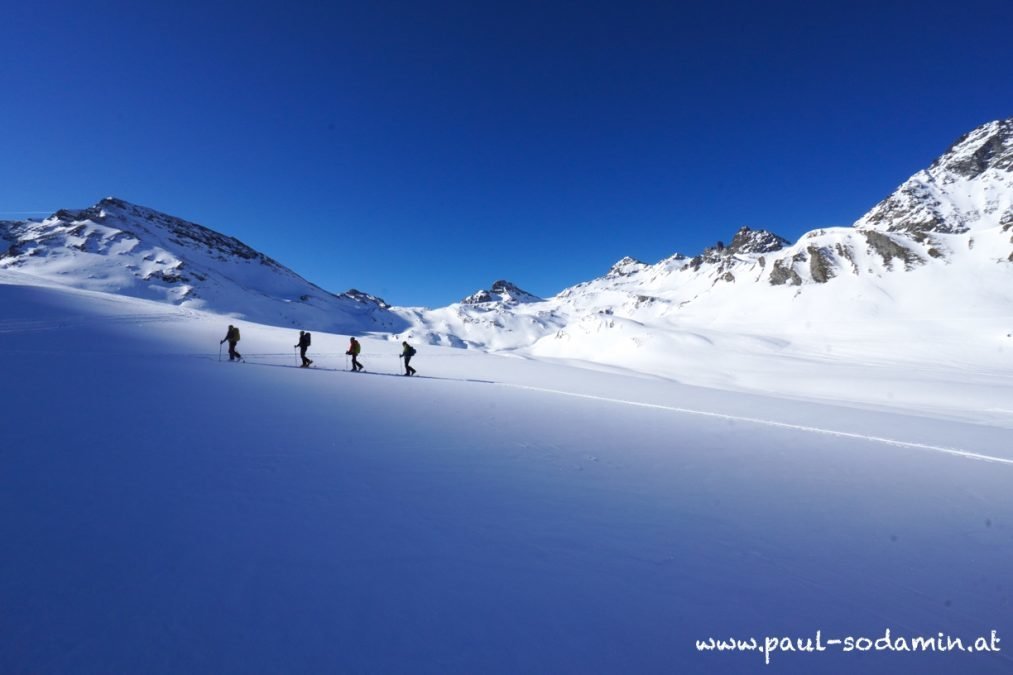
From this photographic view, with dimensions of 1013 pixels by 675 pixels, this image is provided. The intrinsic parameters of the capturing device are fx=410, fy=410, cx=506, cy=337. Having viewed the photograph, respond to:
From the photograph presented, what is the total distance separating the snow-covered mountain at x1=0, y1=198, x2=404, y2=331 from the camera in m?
108

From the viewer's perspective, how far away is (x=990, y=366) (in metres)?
36.8

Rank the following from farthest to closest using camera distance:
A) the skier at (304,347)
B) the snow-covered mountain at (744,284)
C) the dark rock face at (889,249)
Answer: the dark rock face at (889,249), the snow-covered mountain at (744,284), the skier at (304,347)

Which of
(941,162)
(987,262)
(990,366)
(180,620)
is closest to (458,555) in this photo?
(180,620)

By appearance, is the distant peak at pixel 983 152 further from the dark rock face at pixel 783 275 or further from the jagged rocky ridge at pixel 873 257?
the dark rock face at pixel 783 275

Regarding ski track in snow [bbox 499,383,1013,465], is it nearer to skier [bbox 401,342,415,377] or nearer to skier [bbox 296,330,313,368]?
skier [bbox 401,342,415,377]

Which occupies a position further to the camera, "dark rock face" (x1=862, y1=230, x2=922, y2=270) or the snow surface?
"dark rock face" (x1=862, y1=230, x2=922, y2=270)

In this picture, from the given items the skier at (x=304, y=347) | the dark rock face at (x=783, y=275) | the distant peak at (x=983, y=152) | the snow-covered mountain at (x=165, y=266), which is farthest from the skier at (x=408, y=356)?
the distant peak at (x=983, y=152)

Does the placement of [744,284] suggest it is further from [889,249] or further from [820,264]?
[889,249]

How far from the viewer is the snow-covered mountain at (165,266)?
108 m

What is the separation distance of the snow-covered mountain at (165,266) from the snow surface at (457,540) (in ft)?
388

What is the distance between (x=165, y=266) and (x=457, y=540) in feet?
510

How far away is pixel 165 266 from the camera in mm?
120875

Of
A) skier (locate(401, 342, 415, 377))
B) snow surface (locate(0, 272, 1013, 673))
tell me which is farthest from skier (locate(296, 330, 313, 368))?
snow surface (locate(0, 272, 1013, 673))

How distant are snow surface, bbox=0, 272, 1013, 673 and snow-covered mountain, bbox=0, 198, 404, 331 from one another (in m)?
118
